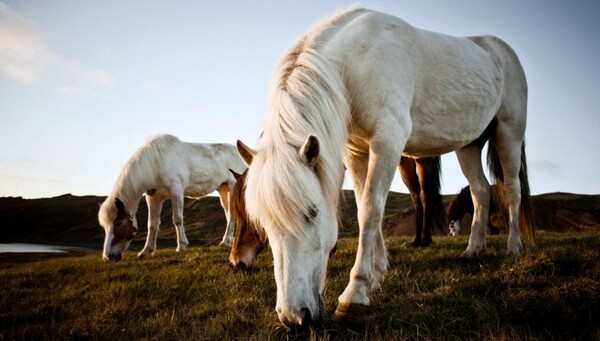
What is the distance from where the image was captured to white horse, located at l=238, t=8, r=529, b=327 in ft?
7.88

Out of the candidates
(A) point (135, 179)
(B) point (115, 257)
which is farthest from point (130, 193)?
(B) point (115, 257)

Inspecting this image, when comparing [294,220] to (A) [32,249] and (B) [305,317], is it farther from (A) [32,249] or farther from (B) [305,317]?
(A) [32,249]

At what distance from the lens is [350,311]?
2.79m

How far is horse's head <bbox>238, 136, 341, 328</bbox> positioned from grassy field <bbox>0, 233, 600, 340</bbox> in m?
0.21

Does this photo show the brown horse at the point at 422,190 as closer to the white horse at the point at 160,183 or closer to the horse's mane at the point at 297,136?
the horse's mane at the point at 297,136

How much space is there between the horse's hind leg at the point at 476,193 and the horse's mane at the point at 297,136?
311 centimetres

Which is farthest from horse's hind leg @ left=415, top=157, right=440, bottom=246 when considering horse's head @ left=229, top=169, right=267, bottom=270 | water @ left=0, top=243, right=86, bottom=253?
water @ left=0, top=243, right=86, bottom=253

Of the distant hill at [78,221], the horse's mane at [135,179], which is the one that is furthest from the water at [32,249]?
the horse's mane at [135,179]

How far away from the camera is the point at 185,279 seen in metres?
5.38

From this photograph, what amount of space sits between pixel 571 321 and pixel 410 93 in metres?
2.29

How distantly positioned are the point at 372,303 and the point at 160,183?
9.29 meters

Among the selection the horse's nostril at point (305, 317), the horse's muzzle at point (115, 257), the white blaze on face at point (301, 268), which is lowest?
the horse's muzzle at point (115, 257)

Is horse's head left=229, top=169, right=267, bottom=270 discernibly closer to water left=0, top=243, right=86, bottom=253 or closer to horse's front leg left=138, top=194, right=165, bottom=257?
horse's front leg left=138, top=194, right=165, bottom=257

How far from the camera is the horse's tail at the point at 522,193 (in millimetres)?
5715
